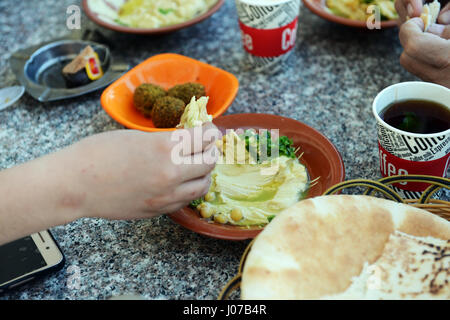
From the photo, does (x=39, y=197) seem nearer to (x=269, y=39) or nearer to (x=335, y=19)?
(x=269, y=39)

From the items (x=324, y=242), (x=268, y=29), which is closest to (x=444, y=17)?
(x=268, y=29)

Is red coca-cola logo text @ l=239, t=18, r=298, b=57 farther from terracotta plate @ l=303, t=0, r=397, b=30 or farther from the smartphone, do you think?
the smartphone

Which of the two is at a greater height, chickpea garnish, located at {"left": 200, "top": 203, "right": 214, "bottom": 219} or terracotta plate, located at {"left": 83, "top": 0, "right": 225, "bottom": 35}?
terracotta plate, located at {"left": 83, "top": 0, "right": 225, "bottom": 35}

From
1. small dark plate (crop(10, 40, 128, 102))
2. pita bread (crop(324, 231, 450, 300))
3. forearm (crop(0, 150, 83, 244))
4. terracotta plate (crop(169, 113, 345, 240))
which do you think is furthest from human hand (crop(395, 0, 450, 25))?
forearm (crop(0, 150, 83, 244))

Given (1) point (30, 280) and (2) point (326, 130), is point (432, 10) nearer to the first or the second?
(2) point (326, 130)

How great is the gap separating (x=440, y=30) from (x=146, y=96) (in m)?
0.81

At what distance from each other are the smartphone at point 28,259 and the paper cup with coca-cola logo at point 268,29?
812 millimetres

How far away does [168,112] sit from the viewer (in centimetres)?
116

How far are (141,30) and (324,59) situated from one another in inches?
25.0

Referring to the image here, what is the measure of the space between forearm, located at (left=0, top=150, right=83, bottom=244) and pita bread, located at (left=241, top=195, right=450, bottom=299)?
1.09ft

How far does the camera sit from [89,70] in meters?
1.40

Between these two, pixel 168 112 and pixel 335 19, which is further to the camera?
pixel 335 19

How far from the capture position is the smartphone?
0.83 meters

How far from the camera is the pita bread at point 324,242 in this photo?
2.10ft
